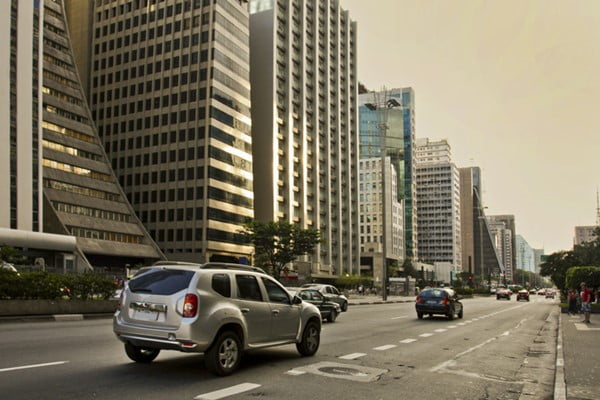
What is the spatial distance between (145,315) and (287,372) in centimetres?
241

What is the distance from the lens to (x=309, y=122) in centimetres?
11862

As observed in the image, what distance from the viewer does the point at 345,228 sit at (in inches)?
5133

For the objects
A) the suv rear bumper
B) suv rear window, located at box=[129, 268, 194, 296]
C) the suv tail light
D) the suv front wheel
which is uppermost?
suv rear window, located at box=[129, 268, 194, 296]

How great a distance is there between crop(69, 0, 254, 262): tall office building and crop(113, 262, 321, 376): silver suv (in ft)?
248

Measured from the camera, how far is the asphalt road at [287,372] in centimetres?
775

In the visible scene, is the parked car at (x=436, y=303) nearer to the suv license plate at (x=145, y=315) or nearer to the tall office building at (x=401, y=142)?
the suv license plate at (x=145, y=315)

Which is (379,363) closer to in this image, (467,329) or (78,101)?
(467,329)

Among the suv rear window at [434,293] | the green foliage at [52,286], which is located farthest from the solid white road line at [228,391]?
the suv rear window at [434,293]

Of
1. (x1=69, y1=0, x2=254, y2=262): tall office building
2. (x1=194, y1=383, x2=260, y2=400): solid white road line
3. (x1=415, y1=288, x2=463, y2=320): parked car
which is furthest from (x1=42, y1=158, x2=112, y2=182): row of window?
(x1=194, y1=383, x2=260, y2=400): solid white road line

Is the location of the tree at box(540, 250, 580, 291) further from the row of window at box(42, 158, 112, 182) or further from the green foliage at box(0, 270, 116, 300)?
the green foliage at box(0, 270, 116, 300)

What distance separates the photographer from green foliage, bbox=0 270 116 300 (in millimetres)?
20562

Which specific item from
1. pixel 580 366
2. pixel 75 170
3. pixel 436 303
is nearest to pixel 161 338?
pixel 580 366

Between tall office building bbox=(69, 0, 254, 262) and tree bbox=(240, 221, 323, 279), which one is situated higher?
tall office building bbox=(69, 0, 254, 262)

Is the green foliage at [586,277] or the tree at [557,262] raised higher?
the green foliage at [586,277]
